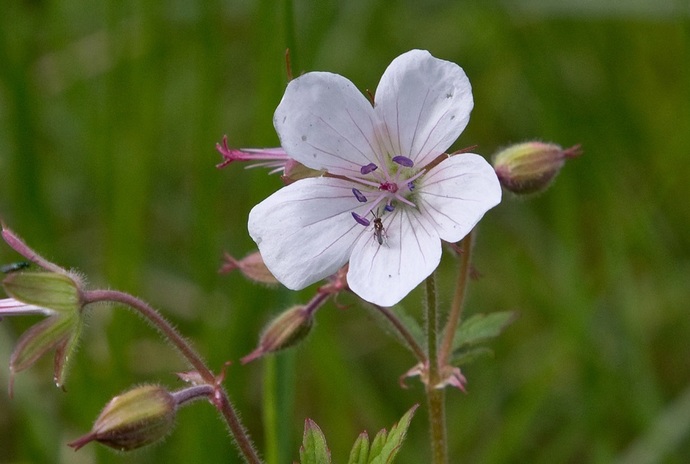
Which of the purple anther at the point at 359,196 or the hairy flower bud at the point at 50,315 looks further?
the purple anther at the point at 359,196

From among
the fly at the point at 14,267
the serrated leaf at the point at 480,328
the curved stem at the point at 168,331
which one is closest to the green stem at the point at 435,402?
the serrated leaf at the point at 480,328

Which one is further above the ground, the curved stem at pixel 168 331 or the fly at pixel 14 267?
the fly at pixel 14 267

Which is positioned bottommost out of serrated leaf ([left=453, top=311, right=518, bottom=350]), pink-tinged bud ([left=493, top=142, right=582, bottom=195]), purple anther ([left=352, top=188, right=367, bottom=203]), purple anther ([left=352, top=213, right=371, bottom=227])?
serrated leaf ([left=453, top=311, right=518, bottom=350])

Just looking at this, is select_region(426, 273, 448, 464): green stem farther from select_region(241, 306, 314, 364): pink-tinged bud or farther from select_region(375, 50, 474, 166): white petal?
select_region(375, 50, 474, 166): white petal

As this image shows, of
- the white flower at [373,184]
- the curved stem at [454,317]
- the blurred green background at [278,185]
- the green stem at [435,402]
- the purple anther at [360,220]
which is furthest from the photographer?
the blurred green background at [278,185]

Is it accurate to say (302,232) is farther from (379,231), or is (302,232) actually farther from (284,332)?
(284,332)

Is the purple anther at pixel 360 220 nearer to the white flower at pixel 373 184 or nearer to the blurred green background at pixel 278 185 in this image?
the white flower at pixel 373 184

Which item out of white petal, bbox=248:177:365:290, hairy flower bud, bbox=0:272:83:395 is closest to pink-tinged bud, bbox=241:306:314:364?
white petal, bbox=248:177:365:290

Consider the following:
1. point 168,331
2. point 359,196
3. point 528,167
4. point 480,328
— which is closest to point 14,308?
point 168,331

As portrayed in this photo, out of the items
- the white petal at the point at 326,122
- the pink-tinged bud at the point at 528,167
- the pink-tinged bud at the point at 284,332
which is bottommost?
the pink-tinged bud at the point at 284,332
